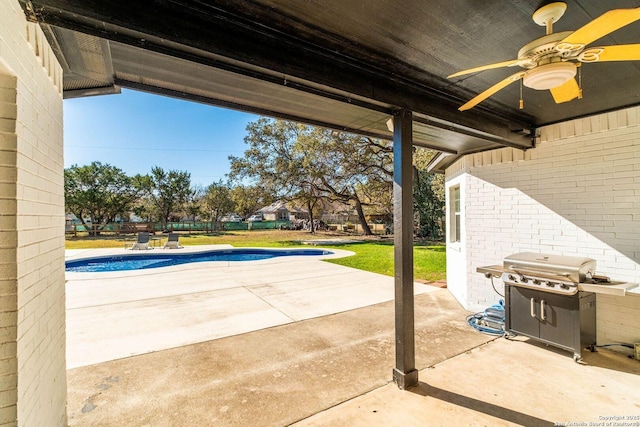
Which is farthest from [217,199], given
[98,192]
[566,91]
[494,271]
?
[566,91]

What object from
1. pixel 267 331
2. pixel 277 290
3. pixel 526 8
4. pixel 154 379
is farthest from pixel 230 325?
pixel 526 8

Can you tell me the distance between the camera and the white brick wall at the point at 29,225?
130 centimetres

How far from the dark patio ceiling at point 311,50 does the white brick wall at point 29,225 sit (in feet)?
0.87

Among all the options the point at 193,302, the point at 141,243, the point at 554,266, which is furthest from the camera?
the point at 141,243

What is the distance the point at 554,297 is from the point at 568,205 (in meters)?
1.35

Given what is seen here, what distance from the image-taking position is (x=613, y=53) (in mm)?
1726

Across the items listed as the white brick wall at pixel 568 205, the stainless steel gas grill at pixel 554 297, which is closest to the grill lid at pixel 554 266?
the stainless steel gas grill at pixel 554 297

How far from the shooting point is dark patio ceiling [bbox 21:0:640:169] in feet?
5.61

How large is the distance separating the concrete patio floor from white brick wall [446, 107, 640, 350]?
29.0 inches

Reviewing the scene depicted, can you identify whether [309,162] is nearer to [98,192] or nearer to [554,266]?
[554,266]

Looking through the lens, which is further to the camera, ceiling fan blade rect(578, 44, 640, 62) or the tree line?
the tree line

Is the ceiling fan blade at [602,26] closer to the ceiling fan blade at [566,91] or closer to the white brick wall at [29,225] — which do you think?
the ceiling fan blade at [566,91]

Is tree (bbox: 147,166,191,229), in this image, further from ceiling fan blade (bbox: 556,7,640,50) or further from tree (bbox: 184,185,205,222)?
ceiling fan blade (bbox: 556,7,640,50)

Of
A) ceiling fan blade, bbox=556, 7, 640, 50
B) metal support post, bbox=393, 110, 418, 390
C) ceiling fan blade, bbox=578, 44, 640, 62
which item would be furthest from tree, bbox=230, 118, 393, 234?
ceiling fan blade, bbox=556, 7, 640, 50
